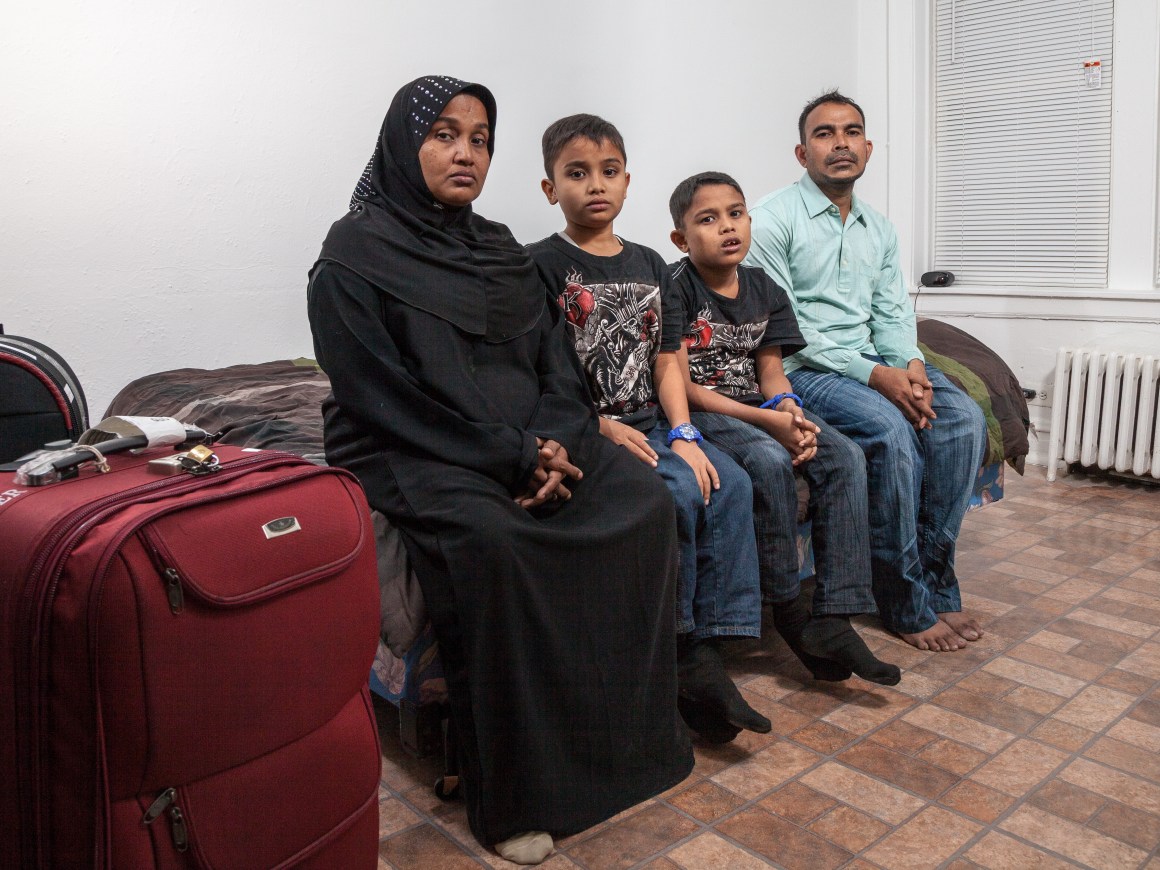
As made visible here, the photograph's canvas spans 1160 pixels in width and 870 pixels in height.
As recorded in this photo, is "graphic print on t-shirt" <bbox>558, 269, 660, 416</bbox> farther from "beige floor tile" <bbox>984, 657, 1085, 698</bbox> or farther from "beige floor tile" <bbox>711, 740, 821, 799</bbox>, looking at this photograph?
"beige floor tile" <bbox>984, 657, 1085, 698</bbox>

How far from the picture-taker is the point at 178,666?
3.34 ft

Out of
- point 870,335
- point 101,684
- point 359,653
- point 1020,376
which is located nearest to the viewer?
point 101,684

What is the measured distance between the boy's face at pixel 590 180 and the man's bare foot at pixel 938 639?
1.19 m

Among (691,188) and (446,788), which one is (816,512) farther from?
(446,788)

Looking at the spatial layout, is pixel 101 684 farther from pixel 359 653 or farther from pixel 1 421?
pixel 1 421

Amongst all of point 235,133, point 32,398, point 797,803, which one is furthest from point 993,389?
point 32,398

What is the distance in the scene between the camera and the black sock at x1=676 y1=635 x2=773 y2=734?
168cm

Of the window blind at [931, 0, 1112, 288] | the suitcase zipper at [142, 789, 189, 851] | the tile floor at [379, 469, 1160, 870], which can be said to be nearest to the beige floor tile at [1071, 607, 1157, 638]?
the tile floor at [379, 469, 1160, 870]

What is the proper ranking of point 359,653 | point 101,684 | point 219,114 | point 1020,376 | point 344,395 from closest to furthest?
point 101,684
point 359,653
point 344,395
point 219,114
point 1020,376

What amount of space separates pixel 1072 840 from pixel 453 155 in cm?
148

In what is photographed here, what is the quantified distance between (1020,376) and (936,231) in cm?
78

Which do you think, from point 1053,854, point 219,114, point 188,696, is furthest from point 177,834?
point 219,114

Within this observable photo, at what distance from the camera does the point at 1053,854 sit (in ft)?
4.70

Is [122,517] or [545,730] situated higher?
[122,517]
